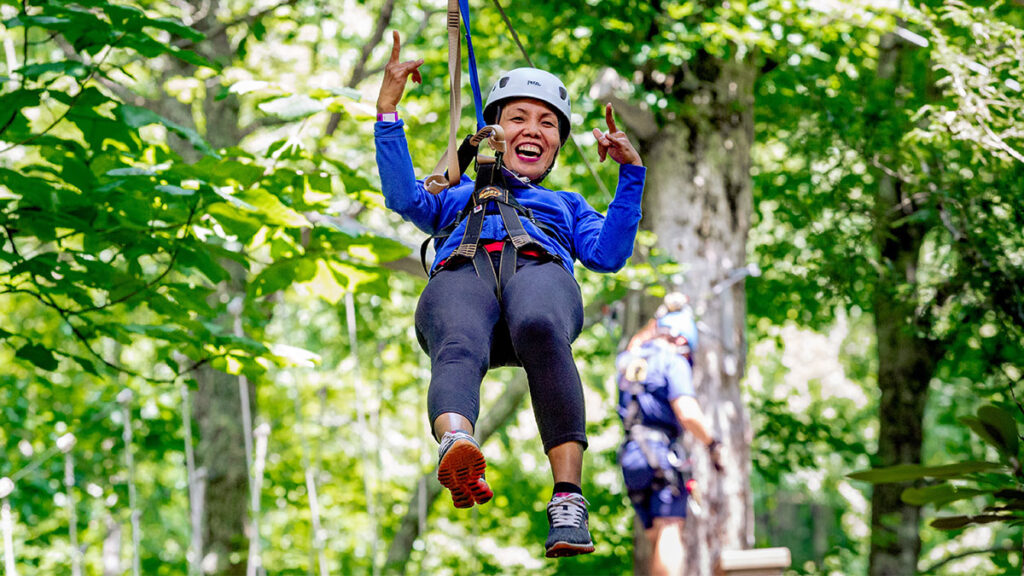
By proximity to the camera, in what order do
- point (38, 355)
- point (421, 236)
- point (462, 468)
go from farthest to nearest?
point (421, 236) → point (38, 355) → point (462, 468)

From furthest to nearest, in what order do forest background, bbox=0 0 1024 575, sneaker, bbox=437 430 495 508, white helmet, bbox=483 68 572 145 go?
forest background, bbox=0 0 1024 575 → white helmet, bbox=483 68 572 145 → sneaker, bbox=437 430 495 508

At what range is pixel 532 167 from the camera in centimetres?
287

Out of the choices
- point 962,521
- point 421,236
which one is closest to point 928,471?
point 962,521

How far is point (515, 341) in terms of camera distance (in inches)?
98.2

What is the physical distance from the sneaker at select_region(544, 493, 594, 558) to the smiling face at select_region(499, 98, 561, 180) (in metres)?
0.96

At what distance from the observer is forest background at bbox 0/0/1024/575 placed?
3.41 metres

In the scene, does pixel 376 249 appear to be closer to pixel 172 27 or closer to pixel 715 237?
pixel 172 27

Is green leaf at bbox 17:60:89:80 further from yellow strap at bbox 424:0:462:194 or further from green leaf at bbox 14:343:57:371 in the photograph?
yellow strap at bbox 424:0:462:194

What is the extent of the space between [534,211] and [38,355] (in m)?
2.01

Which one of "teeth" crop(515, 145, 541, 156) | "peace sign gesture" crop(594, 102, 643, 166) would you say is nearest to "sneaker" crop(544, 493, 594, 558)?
"peace sign gesture" crop(594, 102, 643, 166)

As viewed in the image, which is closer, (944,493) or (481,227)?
(481,227)

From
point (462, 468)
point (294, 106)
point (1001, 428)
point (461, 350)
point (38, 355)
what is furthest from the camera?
point (38, 355)

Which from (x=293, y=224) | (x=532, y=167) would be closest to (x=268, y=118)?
(x=293, y=224)

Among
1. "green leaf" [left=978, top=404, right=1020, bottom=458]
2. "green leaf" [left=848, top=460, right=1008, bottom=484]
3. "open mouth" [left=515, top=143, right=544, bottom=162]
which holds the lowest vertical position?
A: "green leaf" [left=848, top=460, right=1008, bottom=484]
